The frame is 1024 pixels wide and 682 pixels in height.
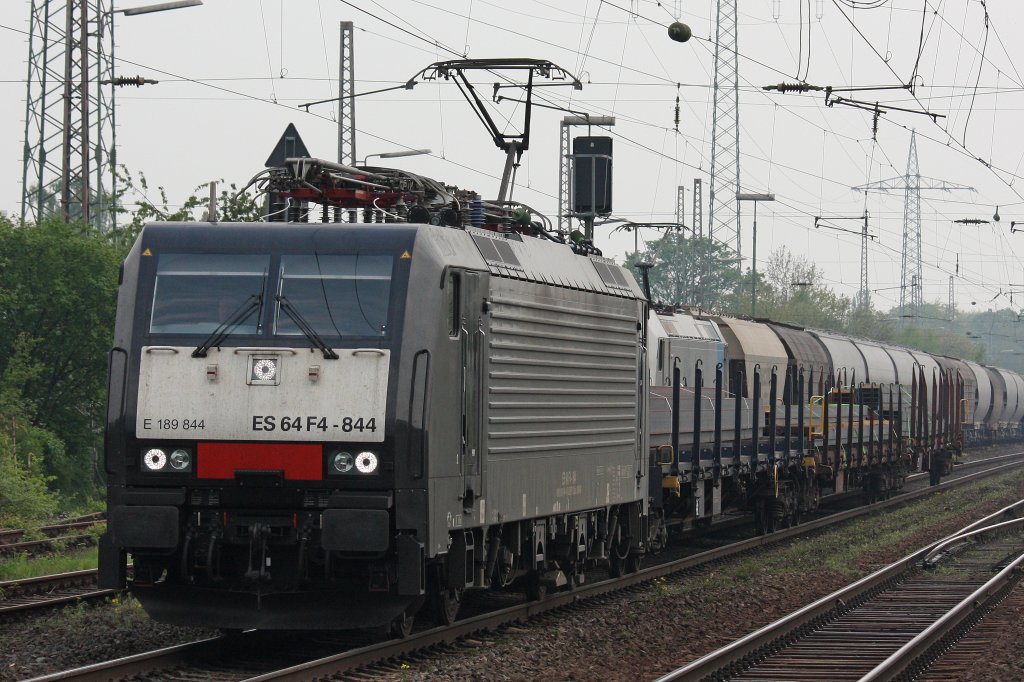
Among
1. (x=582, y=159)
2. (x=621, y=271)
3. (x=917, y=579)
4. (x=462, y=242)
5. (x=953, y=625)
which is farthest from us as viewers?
(x=582, y=159)

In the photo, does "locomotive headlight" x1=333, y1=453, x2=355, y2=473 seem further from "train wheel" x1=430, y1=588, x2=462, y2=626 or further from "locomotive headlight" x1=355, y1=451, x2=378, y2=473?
"train wheel" x1=430, y1=588, x2=462, y2=626

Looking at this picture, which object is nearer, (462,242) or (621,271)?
(462,242)

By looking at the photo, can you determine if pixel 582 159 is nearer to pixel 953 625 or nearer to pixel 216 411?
pixel 953 625

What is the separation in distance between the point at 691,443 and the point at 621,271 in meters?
4.55

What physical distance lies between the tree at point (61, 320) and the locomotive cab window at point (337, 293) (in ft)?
60.0

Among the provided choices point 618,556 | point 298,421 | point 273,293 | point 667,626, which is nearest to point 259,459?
point 298,421

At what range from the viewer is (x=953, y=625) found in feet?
47.7

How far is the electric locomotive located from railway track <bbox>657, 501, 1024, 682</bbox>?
2277 mm

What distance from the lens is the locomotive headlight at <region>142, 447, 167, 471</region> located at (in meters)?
11.0

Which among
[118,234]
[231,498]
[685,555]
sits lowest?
[685,555]

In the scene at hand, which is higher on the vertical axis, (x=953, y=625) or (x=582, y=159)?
(x=582, y=159)

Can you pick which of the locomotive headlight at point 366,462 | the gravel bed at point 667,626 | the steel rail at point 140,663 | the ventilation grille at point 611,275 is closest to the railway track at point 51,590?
the steel rail at point 140,663

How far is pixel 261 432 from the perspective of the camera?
1093cm

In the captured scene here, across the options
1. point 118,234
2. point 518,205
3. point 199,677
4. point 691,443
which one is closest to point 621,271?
point 518,205
